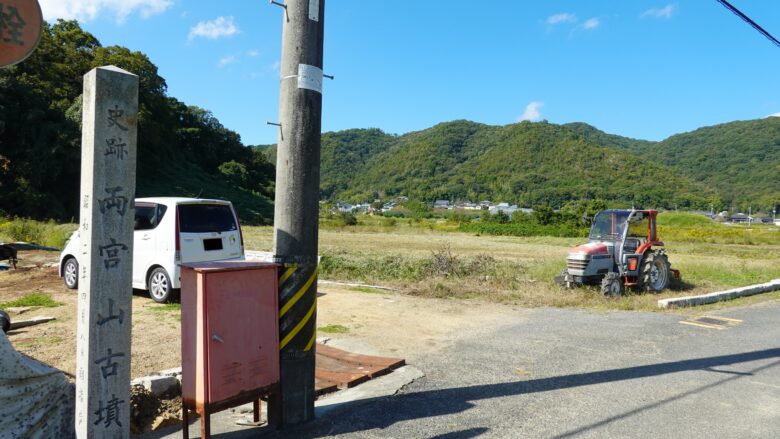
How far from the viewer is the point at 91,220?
338cm

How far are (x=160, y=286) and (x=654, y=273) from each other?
427 inches

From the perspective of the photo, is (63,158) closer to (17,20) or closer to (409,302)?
(409,302)

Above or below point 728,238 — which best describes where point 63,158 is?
above

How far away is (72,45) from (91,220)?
1962 inches

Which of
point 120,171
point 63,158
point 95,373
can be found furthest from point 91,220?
point 63,158

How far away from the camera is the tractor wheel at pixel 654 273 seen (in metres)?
12.1

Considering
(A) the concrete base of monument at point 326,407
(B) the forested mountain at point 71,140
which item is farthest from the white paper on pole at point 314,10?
(B) the forested mountain at point 71,140

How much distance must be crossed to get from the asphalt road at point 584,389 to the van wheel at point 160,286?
15.9 ft

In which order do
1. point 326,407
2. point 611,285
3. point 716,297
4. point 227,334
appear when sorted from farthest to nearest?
point 611,285, point 716,297, point 326,407, point 227,334

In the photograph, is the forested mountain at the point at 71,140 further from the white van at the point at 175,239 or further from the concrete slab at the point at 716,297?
the concrete slab at the point at 716,297

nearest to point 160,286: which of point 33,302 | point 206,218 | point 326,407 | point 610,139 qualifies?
point 206,218

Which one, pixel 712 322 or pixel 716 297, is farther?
pixel 716 297

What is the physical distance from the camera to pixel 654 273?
1250 centimetres

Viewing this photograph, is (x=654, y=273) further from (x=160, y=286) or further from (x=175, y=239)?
(x=160, y=286)
